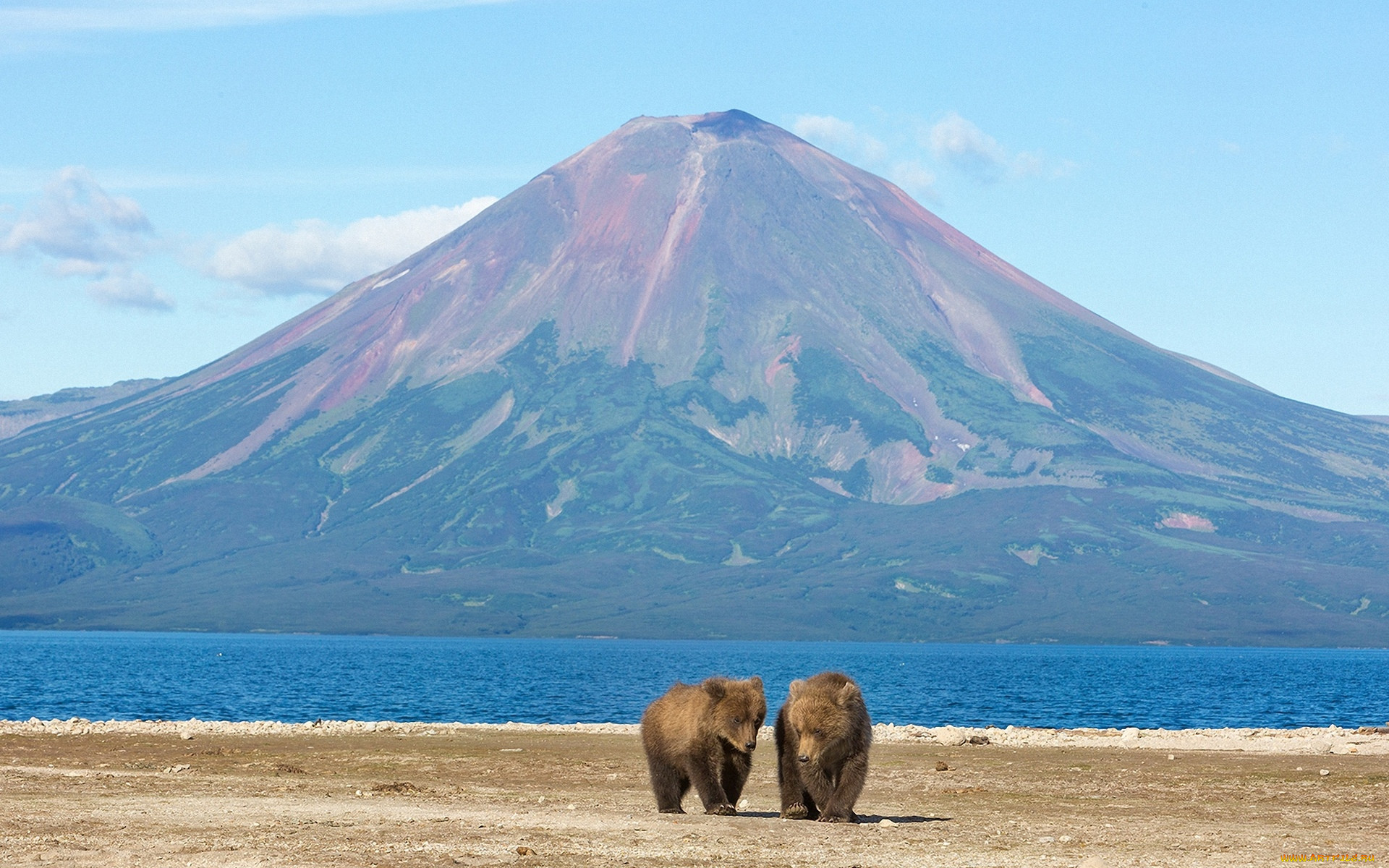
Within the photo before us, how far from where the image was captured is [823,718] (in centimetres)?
1862

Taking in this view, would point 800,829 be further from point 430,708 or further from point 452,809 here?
point 430,708

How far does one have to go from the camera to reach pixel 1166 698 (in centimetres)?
9081

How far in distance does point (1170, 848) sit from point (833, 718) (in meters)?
3.85

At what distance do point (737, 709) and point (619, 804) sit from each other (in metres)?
3.84

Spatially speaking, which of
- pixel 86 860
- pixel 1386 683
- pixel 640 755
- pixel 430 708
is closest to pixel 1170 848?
pixel 86 860

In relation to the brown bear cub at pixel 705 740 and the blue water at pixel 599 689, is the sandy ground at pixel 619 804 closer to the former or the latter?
the brown bear cub at pixel 705 740

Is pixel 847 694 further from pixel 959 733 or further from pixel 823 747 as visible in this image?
pixel 959 733

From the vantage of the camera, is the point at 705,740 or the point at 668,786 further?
the point at 668,786

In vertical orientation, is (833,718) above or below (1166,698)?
above

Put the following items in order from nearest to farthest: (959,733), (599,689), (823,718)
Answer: (823,718) → (959,733) → (599,689)

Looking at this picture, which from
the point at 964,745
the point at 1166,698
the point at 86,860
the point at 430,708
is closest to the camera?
the point at 86,860

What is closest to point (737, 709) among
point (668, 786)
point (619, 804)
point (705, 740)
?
point (705, 740)

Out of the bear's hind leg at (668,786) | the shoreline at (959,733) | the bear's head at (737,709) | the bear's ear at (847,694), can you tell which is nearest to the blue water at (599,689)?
the shoreline at (959,733)

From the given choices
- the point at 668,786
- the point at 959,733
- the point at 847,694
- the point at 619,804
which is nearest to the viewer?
the point at 847,694
